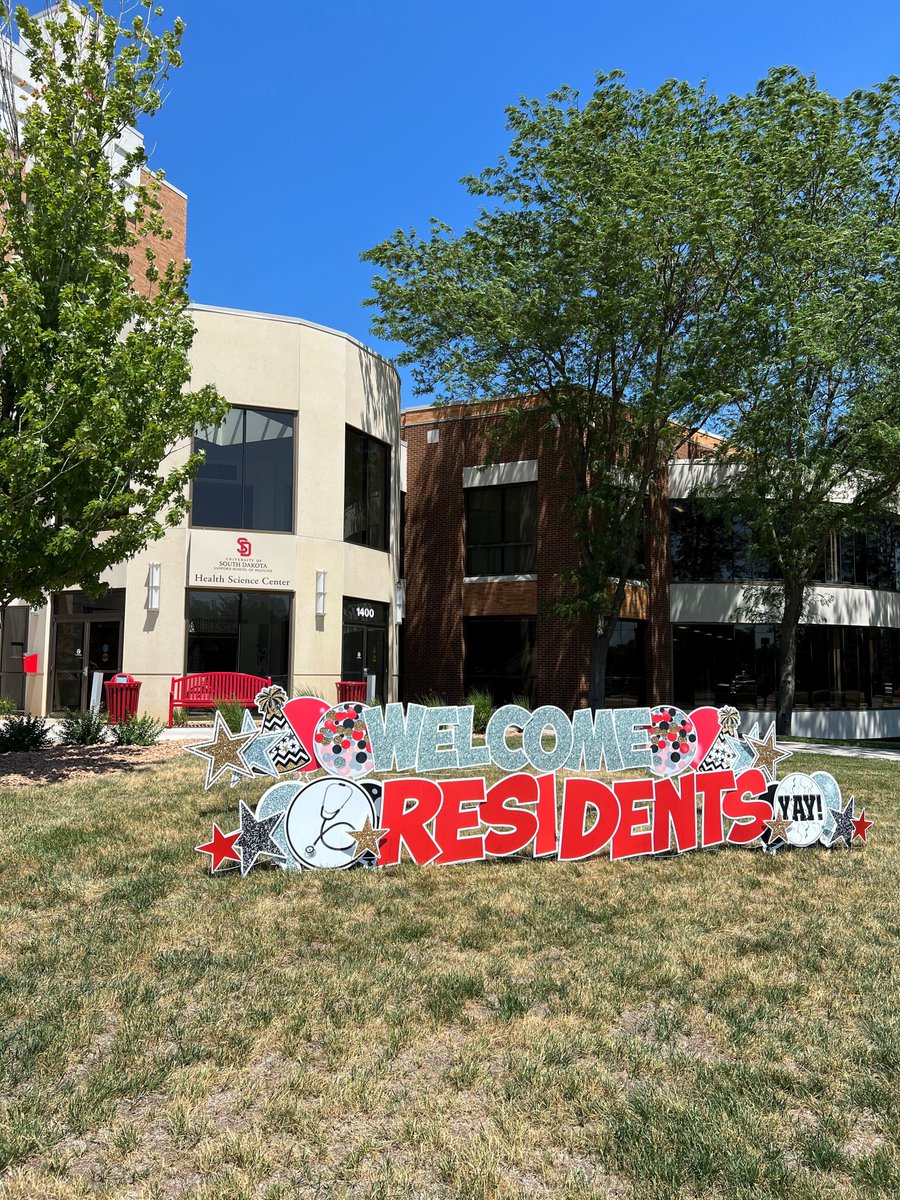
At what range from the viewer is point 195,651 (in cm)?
1953

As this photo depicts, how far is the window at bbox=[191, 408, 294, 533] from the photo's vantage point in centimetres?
1988

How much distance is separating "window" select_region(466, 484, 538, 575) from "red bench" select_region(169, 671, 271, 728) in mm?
9104

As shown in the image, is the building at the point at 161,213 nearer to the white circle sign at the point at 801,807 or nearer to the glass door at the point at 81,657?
the glass door at the point at 81,657

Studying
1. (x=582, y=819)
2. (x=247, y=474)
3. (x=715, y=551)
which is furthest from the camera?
(x=715, y=551)

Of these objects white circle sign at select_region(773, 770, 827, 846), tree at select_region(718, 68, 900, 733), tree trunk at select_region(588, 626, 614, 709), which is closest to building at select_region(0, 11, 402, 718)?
tree trunk at select_region(588, 626, 614, 709)

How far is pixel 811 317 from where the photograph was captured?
18.9 meters

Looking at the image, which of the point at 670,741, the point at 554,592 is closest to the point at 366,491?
the point at 554,592

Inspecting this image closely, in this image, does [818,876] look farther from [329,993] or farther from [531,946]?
[329,993]

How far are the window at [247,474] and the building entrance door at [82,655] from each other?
3271 mm

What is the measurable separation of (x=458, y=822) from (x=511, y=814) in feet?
1.67

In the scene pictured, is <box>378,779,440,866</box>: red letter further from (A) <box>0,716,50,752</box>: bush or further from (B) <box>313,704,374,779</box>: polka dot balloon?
(A) <box>0,716,50,752</box>: bush

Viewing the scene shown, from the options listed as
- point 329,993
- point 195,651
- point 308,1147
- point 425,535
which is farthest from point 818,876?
point 425,535

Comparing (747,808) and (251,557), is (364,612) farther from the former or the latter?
(747,808)

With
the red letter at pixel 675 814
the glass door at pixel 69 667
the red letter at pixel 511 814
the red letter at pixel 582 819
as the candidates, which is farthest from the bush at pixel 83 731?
→ the red letter at pixel 675 814
